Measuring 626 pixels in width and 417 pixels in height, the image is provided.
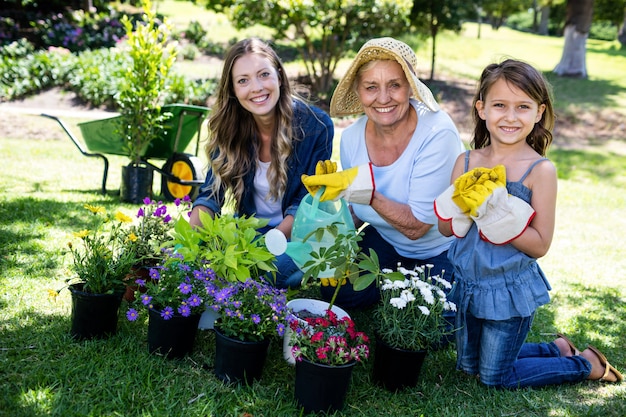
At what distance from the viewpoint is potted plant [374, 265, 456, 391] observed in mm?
2125

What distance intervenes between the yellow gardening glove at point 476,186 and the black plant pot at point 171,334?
1094 millimetres

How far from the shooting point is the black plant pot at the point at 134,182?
4.54 meters

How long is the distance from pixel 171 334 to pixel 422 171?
1231 mm

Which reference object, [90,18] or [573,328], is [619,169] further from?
[90,18]

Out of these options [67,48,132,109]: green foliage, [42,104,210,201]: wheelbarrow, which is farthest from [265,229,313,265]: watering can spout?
[67,48,132,109]: green foliage

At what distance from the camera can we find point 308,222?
7.93 feet

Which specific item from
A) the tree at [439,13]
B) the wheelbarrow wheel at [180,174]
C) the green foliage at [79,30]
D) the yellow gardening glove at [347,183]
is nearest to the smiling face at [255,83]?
the yellow gardening glove at [347,183]

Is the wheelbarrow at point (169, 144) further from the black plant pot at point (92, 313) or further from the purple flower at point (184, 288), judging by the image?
the purple flower at point (184, 288)

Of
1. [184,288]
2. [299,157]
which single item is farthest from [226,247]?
[299,157]

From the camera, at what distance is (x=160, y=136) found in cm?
460

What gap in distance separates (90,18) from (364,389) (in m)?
11.7

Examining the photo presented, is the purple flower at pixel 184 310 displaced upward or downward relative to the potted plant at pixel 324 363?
upward

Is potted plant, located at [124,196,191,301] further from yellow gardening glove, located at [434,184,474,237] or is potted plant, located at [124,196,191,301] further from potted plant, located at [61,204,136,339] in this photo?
yellow gardening glove, located at [434,184,474,237]

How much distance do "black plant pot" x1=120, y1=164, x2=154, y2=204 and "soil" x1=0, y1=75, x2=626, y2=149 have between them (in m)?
2.91
